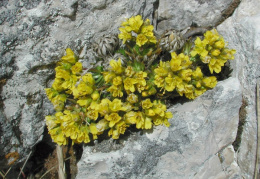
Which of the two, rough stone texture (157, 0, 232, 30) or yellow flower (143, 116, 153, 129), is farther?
rough stone texture (157, 0, 232, 30)

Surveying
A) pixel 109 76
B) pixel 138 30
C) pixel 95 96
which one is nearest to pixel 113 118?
pixel 95 96

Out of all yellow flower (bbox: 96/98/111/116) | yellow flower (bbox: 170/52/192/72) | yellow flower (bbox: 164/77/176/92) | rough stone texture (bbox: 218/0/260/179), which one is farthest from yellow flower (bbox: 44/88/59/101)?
rough stone texture (bbox: 218/0/260/179)

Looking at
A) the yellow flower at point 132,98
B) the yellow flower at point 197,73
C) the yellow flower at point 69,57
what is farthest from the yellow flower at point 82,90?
the yellow flower at point 197,73

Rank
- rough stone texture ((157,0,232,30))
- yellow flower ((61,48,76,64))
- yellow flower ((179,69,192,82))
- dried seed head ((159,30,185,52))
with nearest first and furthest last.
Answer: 1. yellow flower ((179,69,192,82))
2. yellow flower ((61,48,76,64))
3. dried seed head ((159,30,185,52))
4. rough stone texture ((157,0,232,30))

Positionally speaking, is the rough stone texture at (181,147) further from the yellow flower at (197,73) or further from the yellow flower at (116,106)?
the yellow flower at (116,106)

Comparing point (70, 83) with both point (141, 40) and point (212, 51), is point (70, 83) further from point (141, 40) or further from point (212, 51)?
point (212, 51)

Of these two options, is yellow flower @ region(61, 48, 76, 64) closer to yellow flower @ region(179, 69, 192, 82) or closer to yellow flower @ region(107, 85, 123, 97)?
yellow flower @ region(107, 85, 123, 97)

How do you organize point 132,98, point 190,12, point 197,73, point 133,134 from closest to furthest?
point 132,98 → point 197,73 → point 133,134 → point 190,12

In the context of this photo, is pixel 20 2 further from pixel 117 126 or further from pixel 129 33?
pixel 117 126
